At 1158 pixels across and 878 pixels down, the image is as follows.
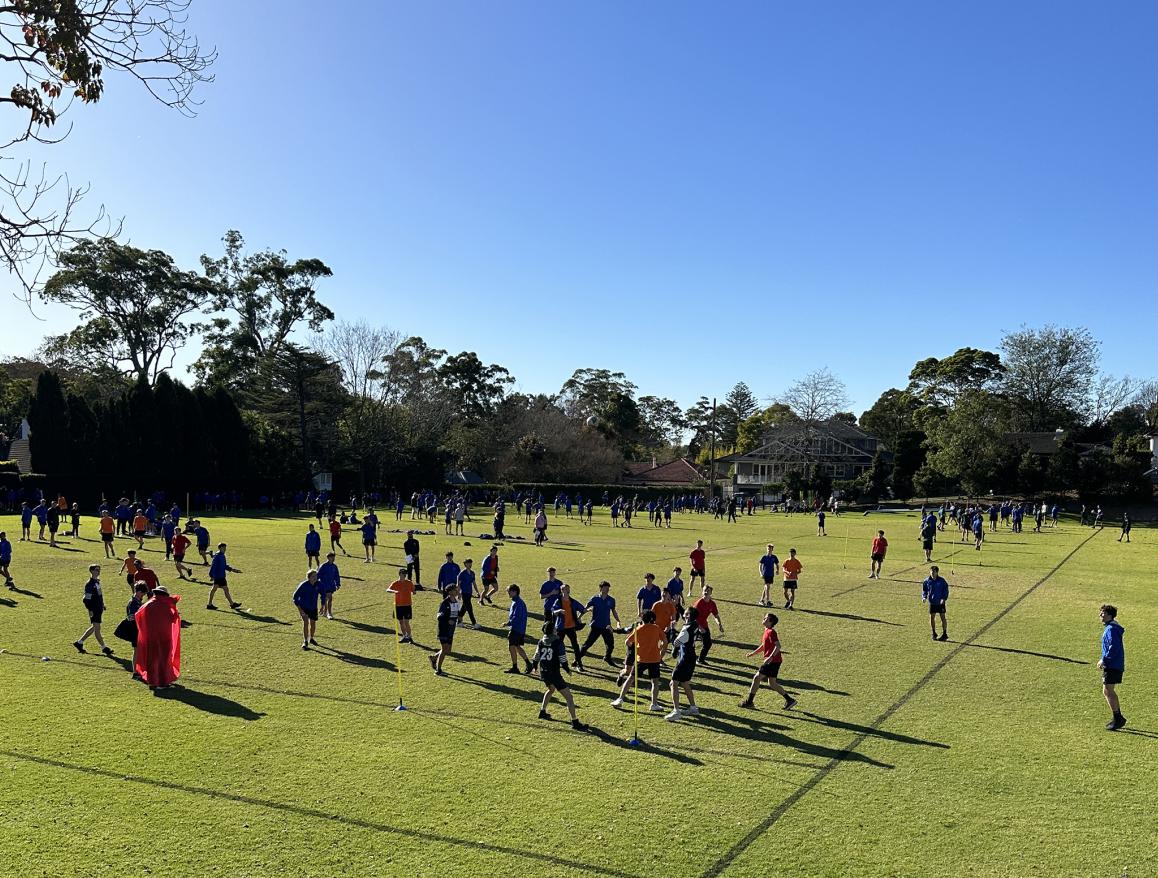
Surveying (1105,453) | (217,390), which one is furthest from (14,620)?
(1105,453)

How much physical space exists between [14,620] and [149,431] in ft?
→ 132

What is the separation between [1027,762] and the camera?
31.3 ft

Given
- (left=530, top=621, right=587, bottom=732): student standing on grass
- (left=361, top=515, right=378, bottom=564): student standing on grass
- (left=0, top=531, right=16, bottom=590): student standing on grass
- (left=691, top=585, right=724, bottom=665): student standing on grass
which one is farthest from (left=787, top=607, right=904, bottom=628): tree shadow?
(left=0, top=531, right=16, bottom=590): student standing on grass

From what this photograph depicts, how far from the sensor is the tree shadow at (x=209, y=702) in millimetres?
10836

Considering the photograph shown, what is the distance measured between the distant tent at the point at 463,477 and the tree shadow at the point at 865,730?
209 feet

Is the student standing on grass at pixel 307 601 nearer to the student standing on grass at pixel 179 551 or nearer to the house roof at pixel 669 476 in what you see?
the student standing on grass at pixel 179 551

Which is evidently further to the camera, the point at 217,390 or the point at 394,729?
the point at 217,390

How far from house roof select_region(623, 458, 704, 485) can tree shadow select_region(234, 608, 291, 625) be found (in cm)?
7117

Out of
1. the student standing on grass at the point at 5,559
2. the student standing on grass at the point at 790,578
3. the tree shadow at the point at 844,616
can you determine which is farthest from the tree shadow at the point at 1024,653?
the student standing on grass at the point at 5,559

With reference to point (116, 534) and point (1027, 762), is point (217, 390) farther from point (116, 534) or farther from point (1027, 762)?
point (1027, 762)

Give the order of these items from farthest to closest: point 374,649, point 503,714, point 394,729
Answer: point 374,649
point 503,714
point 394,729

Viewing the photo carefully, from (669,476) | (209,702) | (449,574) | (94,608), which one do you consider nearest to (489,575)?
(449,574)

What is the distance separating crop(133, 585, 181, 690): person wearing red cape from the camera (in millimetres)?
11922

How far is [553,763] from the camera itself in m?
9.29
